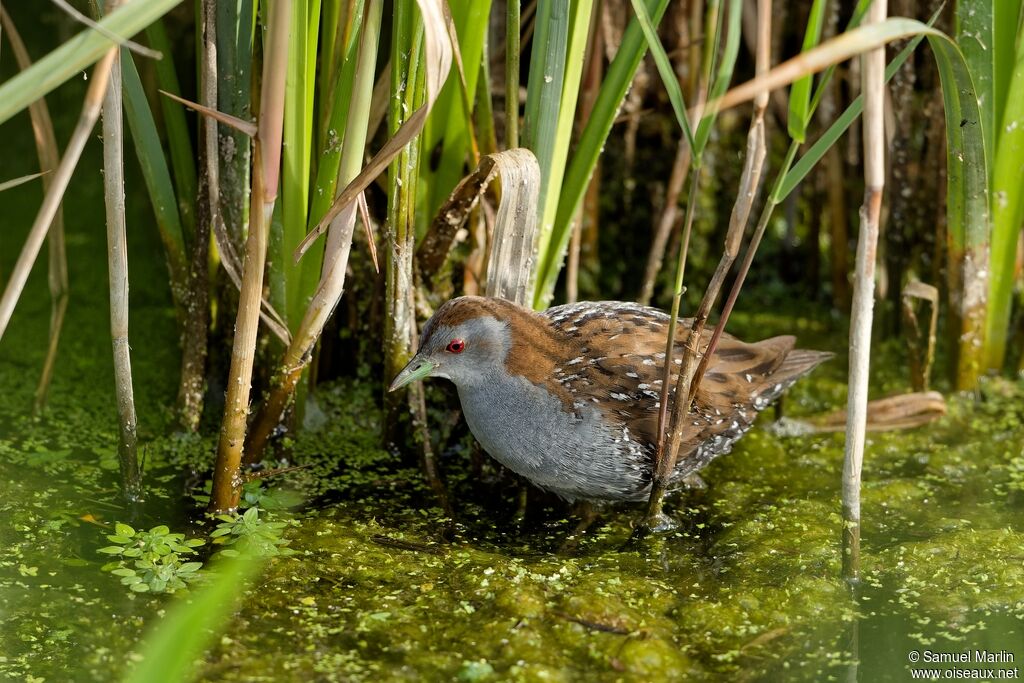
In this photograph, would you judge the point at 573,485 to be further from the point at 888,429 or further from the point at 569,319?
the point at 888,429

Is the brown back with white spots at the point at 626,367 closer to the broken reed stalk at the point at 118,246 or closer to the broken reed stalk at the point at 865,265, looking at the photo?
the broken reed stalk at the point at 865,265

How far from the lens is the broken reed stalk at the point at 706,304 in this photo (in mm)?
2516

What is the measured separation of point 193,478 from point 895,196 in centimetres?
293

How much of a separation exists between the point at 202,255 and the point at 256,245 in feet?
3.03

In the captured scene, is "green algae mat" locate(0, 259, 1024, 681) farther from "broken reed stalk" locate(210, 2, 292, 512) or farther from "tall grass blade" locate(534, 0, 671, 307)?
"tall grass blade" locate(534, 0, 671, 307)

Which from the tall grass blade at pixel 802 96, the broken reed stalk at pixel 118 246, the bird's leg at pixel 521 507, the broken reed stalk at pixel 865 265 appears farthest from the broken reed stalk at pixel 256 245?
the broken reed stalk at pixel 865 265

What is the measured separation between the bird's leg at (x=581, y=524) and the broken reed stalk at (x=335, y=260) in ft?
3.24

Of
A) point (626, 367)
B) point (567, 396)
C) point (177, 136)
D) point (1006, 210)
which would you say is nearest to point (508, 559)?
point (567, 396)

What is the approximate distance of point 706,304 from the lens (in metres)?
2.83

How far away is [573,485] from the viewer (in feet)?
11.3

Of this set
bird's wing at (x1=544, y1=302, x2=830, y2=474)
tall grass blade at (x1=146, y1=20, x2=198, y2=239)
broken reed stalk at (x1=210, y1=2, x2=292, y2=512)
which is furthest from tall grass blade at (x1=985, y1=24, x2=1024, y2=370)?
tall grass blade at (x1=146, y1=20, x2=198, y2=239)

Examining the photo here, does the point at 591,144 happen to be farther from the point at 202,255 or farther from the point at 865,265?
the point at 202,255

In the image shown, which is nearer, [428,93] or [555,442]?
[428,93]

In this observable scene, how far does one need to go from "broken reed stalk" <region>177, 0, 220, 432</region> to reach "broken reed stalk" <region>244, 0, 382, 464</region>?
1.22 feet
